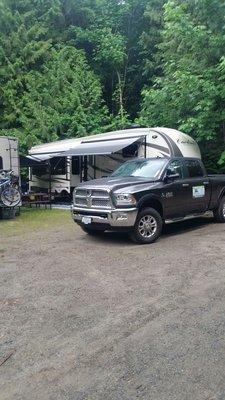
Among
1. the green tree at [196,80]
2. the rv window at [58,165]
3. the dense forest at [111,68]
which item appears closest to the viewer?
the green tree at [196,80]

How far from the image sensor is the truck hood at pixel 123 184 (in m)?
9.80

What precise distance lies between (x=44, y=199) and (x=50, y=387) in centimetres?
1529

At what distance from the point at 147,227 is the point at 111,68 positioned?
2139 cm

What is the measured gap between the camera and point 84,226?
1049 centimetres

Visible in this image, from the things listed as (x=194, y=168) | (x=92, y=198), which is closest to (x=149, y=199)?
(x=92, y=198)

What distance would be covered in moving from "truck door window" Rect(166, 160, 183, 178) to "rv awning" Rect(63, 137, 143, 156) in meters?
4.27

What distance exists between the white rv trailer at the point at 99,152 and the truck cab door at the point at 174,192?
3808mm

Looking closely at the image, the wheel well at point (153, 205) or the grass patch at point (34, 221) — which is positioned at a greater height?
the wheel well at point (153, 205)

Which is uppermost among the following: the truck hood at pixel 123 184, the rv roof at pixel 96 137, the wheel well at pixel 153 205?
the rv roof at pixel 96 137

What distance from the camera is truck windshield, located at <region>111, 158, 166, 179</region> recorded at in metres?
10.8

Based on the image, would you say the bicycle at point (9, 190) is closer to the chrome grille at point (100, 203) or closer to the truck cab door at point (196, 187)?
the chrome grille at point (100, 203)

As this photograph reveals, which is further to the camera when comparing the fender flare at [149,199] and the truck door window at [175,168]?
the truck door window at [175,168]

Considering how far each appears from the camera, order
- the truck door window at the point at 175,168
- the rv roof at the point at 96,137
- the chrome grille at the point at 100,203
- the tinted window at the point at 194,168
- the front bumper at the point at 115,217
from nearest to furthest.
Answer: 1. the front bumper at the point at 115,217
2. the chrome grille at the point at 100,203
3. the truck door window at the point at 175,168
4. the tinted window at the point at 194,168
5. the rv roof at the point at 96,137

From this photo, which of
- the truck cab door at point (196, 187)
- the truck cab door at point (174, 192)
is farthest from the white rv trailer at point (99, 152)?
the truck cab door at point (174, 192)
